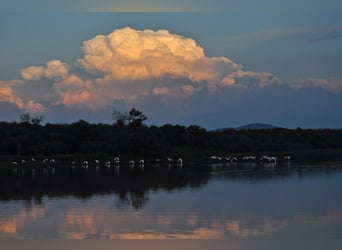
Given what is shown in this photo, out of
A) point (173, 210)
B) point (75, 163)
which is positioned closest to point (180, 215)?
point (173, 210)

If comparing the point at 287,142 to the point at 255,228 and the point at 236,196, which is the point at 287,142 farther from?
the point at 255,228

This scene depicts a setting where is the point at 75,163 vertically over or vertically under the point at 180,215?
over

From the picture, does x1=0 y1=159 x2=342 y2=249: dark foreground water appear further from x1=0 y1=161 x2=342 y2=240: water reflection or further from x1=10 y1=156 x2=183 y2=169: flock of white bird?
x1=10 y1=156 x2=183 y2=169: flock of white bird

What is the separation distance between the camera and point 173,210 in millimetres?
17062

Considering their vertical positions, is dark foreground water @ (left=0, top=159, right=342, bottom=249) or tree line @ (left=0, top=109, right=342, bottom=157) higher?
tree line @ (left=0, top=109, right=342, bottom=157)

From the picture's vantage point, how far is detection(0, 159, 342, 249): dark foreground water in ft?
37.8

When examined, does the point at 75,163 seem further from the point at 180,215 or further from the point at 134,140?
the point at 180,215

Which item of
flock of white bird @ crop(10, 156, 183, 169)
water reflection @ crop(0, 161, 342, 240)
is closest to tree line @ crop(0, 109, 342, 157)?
flock of white bird @ crop(10, 156, 183, 169)

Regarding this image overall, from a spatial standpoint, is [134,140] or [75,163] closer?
[75,163]

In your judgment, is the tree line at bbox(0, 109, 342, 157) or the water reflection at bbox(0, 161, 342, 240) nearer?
the water reflection at bbox(0, 161, 342, 240)

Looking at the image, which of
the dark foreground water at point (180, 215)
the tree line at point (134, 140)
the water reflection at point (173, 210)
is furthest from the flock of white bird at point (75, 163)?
the dark foreground water at point (180, 215)

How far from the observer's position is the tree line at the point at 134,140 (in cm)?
5609

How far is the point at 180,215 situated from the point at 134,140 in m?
40.4

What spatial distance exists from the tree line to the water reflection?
92.6 feet
